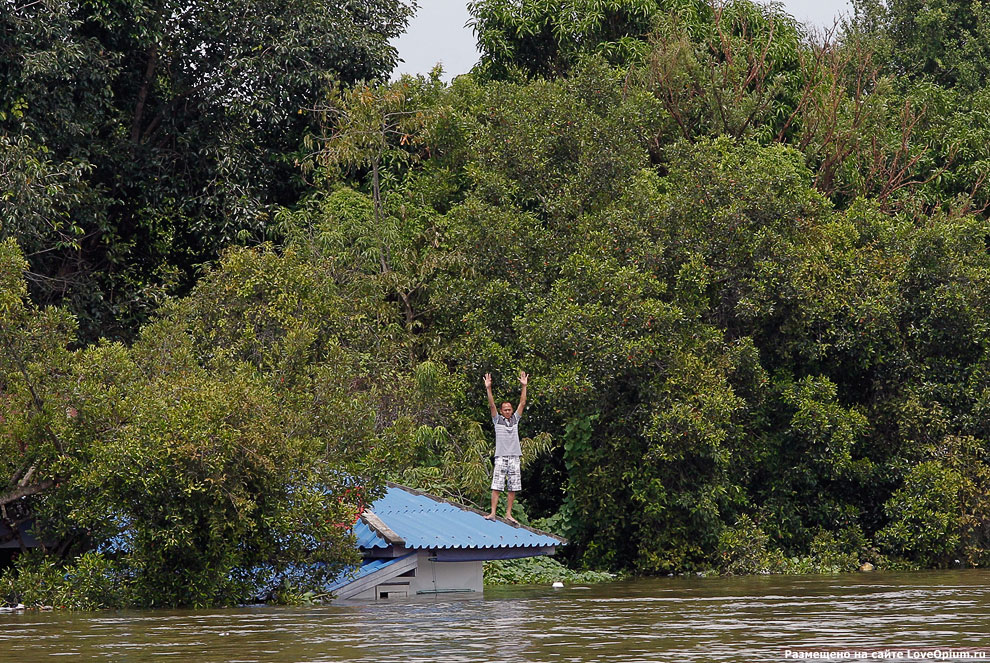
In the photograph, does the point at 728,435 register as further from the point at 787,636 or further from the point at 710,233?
the point at 787,636

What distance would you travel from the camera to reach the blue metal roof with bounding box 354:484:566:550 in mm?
16094

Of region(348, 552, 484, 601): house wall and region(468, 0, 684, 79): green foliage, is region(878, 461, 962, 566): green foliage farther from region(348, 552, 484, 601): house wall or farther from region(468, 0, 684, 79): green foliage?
region(468, 0, 684, 79): green foliage

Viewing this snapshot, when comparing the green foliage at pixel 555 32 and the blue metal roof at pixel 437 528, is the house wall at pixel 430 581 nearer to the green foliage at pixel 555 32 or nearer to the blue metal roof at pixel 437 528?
the blue metal roof at pixel 437 528

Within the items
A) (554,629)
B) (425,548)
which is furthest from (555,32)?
(554,629)

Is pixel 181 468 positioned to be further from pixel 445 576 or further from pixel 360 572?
pixel 445 576

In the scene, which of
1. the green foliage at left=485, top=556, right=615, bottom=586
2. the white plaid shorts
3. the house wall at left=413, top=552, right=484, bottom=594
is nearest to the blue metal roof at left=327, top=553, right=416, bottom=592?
the house wall at left=413, top=552, right=484, bottom=594

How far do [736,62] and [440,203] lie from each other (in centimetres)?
646

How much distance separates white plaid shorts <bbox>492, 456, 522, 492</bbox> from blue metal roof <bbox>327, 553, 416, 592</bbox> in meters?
2.31


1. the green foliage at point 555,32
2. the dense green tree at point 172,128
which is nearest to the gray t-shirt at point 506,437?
the dense green tree at point 172,128

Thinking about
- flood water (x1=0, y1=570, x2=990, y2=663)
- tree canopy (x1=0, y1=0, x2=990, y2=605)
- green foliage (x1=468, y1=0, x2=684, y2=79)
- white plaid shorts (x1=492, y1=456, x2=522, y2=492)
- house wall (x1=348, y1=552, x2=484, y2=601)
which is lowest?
flood water (x1=0, y1=570, x2=990, y2=663)

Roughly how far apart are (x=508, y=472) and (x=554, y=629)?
7.34 meters

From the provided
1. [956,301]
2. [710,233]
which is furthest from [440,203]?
[956,301]

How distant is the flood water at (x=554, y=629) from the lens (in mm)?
8859

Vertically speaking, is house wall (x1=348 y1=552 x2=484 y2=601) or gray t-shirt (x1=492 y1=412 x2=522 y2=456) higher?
gray t-shirt (x1=492 y1=412 x2=522 y2=456)
